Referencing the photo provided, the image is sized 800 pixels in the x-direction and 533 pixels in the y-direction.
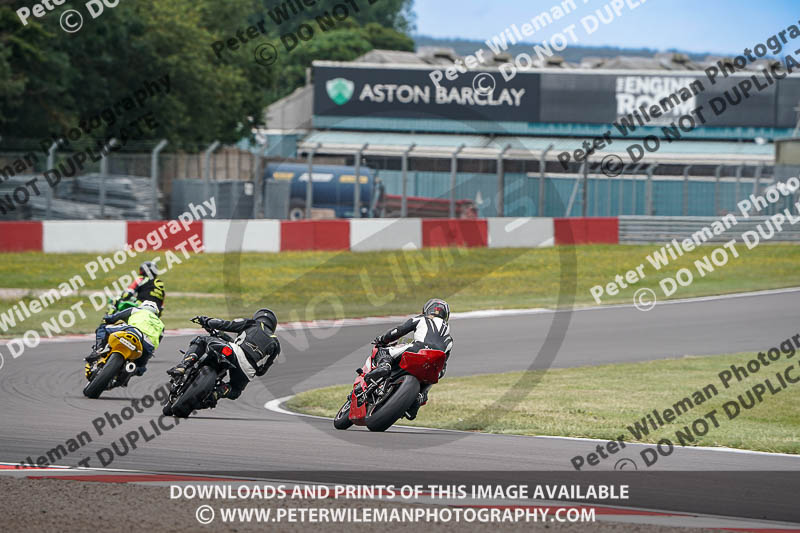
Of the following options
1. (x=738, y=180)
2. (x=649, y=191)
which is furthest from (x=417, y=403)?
(x=738, y=180)

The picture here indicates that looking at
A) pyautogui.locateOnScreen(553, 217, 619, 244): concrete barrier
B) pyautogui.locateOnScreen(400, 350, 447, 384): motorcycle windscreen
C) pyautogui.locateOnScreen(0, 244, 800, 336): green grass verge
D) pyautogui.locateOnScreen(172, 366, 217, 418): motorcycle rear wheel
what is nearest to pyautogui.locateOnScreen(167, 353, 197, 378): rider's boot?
pyautogui.locateOnScreen(172, 366, 217, 418): motorcycle rear wheel

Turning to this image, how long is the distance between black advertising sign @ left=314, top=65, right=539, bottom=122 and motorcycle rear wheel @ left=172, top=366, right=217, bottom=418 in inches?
1836

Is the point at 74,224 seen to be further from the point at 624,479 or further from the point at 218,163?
the point at 624,479

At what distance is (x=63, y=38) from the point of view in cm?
3281

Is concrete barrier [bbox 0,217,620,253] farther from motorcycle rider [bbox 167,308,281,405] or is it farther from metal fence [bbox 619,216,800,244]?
motorcycle rider [bbox 167,308,281,405]

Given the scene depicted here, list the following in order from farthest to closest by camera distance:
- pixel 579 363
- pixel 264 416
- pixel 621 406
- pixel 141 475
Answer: pixel 579 363, pixel 621 406, pixel 264 416, pixel 141 475

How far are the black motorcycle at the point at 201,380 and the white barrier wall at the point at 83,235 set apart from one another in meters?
15.3

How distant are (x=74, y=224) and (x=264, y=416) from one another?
15.6 meters

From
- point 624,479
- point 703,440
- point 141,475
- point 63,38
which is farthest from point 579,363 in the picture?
point 63,38

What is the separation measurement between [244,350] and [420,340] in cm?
187

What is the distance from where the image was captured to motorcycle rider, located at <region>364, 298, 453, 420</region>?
373 inches

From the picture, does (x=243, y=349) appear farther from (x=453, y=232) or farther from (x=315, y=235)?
(x=453, y=232)

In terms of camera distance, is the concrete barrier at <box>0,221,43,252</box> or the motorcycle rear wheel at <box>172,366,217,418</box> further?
the concrete barrier at <box>0,221,43,252</box>

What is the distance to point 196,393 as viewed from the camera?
9.96 m
